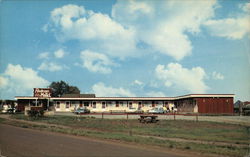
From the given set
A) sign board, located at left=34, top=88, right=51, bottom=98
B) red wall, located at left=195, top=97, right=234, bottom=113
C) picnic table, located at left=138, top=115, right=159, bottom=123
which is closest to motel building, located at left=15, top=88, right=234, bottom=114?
sign board, located at left=34, top=88, right=51, bottom=98

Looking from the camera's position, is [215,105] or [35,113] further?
[215,105]

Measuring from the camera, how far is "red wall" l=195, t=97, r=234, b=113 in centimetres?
4481

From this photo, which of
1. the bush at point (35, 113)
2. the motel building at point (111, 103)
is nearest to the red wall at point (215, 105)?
the motel building at point (111, 103)

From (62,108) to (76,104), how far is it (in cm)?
318

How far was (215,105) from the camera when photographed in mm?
45031

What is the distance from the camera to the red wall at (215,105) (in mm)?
44812

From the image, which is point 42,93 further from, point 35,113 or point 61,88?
point 61,88

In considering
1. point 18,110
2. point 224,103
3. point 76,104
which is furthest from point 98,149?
point 18,110

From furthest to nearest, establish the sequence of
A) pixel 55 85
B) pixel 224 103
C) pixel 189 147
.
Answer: pixel 55 85
pixel 224 103
pixel 189 147

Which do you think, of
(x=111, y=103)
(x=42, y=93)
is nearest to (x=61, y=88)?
(x=111, y=103)

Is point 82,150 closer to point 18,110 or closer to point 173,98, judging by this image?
point 173,98

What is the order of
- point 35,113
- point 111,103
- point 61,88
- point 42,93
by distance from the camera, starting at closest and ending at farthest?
point 35,113 < point 42,93 < point 111,103 < point 61,88

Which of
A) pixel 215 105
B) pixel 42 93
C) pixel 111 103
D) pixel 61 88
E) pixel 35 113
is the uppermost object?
pixel 61 88

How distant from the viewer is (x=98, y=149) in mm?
11977
